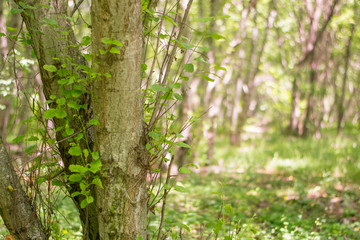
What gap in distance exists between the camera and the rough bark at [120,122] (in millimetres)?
1664

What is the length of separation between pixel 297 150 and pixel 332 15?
543 centimetres

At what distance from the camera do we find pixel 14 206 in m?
1.91

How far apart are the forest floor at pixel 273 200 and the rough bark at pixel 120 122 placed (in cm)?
65

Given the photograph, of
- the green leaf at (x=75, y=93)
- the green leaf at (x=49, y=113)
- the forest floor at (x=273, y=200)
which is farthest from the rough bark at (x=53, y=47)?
the forest floor at (x=273, y=200)

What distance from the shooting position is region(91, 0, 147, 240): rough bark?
166 cm

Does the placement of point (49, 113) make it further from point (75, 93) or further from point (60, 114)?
point (75, 93)

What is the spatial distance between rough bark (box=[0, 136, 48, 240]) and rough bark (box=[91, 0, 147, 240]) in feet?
1.61

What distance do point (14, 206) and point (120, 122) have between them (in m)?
0.87

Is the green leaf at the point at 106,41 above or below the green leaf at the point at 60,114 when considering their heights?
above

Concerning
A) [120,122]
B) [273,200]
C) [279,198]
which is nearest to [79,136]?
[120,122]

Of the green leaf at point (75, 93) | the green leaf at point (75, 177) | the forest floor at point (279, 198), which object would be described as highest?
the green leaf at point (75, 93)

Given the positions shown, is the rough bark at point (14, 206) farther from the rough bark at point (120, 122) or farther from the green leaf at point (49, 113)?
the rough bark at point (120, 122)

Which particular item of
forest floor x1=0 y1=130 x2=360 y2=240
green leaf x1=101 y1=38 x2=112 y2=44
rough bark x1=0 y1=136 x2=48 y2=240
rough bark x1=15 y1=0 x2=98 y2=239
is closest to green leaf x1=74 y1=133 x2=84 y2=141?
rough bark x1=15 y1=0 x2=98 y2=239

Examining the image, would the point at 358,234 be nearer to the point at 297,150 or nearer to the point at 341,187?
the point at 341,187
